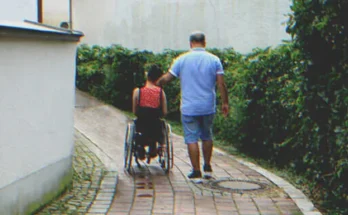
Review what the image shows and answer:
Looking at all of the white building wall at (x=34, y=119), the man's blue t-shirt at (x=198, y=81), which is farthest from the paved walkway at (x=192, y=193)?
the man's blue t-shirt at (x=198, y=81)

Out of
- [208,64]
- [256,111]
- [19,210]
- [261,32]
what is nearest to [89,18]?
[261,32]

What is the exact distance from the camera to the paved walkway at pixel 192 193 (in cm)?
742

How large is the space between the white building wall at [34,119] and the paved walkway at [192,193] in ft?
2.45

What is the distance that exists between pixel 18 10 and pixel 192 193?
4.13 m

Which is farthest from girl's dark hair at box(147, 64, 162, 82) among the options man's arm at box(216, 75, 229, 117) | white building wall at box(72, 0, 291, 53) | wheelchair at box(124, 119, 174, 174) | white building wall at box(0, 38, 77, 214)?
white building wall at box(72, 0, 291, 53)

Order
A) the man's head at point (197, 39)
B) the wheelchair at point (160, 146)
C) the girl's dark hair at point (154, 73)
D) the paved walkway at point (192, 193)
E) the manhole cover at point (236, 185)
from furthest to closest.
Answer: the girl's dark hair at point (154, 73) < the wheelchair at point (160, 146) < the man's head at point (197, 39) < the manhole cover at point (236, 185) < the paved walkway at point (192, 193)

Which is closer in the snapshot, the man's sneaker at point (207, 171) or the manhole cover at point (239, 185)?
the manhole cover at point (239, 185)

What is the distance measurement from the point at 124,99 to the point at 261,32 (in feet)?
17.7

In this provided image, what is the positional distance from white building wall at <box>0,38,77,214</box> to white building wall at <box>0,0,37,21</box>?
2375 mm

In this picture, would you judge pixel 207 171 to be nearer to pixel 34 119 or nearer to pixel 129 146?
pixel 129 146

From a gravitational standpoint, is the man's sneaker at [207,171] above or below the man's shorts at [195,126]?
below

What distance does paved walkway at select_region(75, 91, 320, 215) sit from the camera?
A: 742 cm

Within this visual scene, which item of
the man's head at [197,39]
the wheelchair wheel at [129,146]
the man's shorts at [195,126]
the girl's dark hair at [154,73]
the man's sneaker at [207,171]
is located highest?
the man's head at [197,39]

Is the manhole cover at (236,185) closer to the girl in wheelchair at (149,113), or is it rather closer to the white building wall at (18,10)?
the girl in wheelchair at (149,113)
